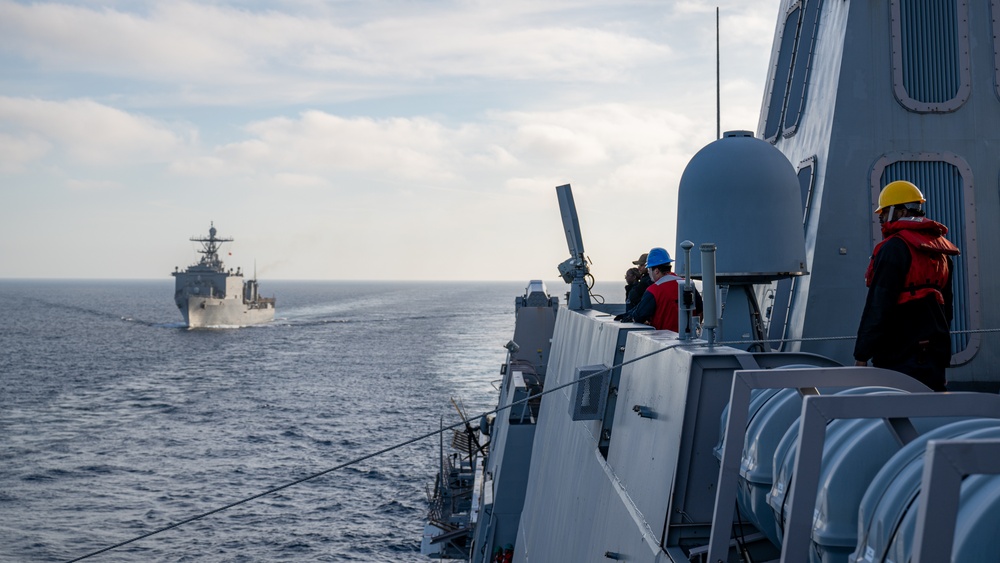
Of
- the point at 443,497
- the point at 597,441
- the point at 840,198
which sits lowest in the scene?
the point at 443,497

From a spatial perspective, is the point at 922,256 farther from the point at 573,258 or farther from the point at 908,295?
the point at 573,258

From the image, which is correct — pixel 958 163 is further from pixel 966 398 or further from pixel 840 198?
pixel 966 398

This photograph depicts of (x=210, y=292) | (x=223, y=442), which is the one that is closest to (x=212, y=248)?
(x=210, y=292)

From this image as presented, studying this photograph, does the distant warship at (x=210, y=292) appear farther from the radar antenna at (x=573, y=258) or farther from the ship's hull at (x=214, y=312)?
the radar antenna at (x=573, y=258)

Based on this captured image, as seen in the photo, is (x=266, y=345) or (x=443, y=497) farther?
(x=266, y=345)

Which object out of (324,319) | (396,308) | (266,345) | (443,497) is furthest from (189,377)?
(396,308)

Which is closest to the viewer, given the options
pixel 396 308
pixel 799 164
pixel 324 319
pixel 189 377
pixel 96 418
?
pixel 799 164

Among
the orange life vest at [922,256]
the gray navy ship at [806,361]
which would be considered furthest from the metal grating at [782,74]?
the orange life vest at [922,256]

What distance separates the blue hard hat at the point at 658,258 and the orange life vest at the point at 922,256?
2.94m

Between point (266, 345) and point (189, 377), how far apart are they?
23.2 metres

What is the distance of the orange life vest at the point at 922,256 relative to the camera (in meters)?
4.09

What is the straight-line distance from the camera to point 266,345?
85.6m

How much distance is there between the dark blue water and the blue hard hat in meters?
20.8

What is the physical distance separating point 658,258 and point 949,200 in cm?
236
